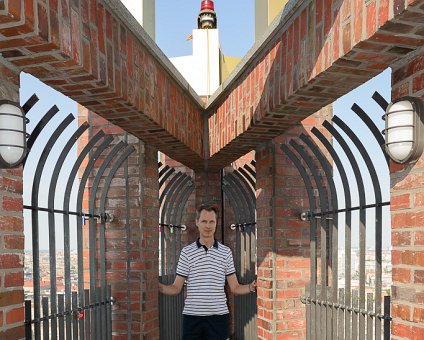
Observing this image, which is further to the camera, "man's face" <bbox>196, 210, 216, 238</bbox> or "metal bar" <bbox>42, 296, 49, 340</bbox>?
"man's face" <bbox>196, 210, 216, 238</bbox>

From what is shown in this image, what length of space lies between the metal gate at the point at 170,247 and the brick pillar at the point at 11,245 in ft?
9.69

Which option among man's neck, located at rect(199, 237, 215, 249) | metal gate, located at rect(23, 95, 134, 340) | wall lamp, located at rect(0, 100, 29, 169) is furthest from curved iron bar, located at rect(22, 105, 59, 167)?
man's neck, located at rect(199, 237, 215, 249)

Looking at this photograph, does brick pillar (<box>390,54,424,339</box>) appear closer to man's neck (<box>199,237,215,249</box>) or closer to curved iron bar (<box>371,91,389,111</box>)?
curved iron bar (<box>371,91,389,111</box>)

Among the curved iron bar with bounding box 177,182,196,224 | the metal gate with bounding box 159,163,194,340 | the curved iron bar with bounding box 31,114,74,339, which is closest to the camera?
the curved iron bar with bounding box 31,114,74,339

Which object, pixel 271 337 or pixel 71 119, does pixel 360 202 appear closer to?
pixel 271 337

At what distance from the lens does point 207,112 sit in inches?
203

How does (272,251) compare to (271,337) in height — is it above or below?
above

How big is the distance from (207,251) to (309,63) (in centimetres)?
187

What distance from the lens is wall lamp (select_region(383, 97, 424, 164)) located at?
2.35 metres

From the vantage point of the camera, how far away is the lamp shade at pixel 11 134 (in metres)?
2.27

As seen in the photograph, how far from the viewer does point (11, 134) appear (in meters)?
2.30

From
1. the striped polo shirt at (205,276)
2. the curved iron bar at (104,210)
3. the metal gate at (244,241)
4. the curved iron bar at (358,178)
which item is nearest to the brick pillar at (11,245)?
the striped polo shirt at (205,276)

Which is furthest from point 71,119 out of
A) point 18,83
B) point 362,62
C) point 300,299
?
point 300,299

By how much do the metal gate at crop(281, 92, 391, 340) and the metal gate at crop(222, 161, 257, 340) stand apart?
4.37ft
